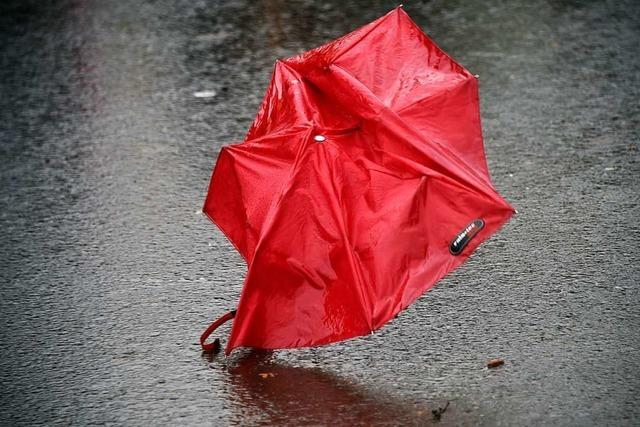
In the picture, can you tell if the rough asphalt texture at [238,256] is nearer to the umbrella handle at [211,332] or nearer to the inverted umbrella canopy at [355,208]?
the umbrella handle at [211,332]

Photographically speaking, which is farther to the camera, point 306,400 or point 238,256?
point 238,256

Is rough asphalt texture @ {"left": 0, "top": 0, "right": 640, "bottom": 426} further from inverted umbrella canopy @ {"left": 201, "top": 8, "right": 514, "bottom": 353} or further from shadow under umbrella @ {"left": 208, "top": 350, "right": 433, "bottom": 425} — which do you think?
inverted umbrella canopy @ {"left": 201, "top": 8, "right": 514, "bottom": 353}

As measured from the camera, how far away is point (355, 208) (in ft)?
14.5

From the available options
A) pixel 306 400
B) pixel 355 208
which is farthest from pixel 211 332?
pixel 355 208

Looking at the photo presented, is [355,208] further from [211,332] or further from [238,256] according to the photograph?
[238,256]

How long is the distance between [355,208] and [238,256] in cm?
156

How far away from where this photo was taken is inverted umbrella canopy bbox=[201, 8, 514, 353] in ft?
14.2

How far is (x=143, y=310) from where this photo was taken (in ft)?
17.4

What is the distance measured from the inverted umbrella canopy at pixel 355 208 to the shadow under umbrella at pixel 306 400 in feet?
0.82

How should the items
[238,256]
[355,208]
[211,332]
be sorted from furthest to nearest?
[238,256] < [211,332] < [355,208]

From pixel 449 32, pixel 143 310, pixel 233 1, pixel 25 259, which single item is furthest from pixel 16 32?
pixel 143 310

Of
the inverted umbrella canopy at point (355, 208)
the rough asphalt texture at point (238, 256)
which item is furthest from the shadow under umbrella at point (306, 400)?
the inverted umbrella canopy at point (355, 208)

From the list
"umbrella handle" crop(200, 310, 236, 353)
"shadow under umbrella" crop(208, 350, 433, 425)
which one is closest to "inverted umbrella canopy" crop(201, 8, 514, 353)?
"shadow under umbrella" crop(208, 350, 433, 425)

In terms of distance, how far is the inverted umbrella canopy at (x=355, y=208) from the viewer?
4.32 m
